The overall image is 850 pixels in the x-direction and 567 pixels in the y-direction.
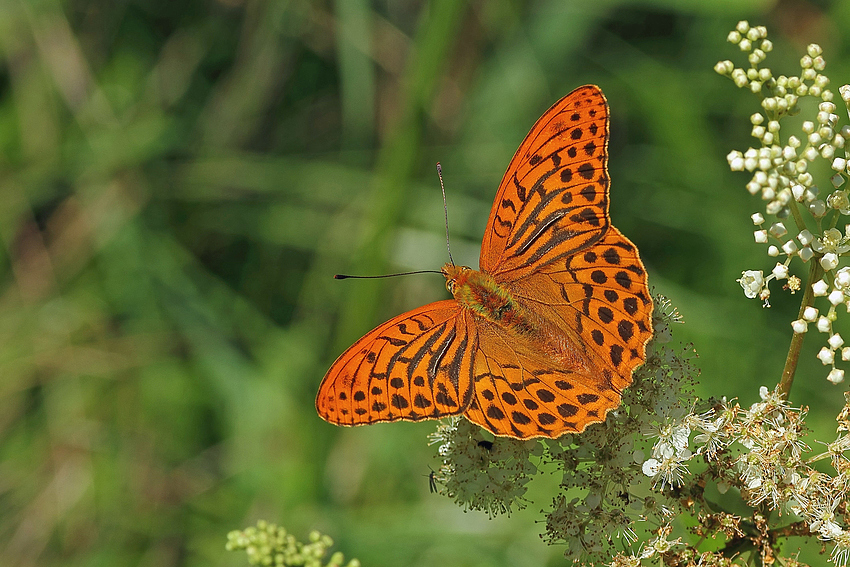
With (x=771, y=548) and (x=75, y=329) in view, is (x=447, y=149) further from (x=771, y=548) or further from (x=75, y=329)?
(x=771, y=548)

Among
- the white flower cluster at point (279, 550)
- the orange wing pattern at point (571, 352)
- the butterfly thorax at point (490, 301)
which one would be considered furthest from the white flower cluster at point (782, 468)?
the white flower cluster at point (279, 550)

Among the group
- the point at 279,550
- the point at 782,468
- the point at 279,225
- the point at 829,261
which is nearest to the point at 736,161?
the point at 829,261

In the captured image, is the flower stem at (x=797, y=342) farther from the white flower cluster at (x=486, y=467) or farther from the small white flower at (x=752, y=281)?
the white flower cluster at (x=486, y=467)

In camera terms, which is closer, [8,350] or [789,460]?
[789,460]

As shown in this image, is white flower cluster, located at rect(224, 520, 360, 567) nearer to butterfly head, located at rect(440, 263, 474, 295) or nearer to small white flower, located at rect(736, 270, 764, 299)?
butterfly head, located at rect(440, 263, 474, 295)

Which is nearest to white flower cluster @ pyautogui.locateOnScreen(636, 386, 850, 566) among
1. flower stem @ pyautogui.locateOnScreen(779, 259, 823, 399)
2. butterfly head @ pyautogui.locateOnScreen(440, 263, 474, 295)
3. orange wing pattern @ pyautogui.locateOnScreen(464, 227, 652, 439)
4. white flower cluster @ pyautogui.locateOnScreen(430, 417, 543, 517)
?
flower stem @ pyautogui.locateOnScreen(779, 259, 823, 399)

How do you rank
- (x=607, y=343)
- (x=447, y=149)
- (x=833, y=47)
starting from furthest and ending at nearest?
(x=447, y=149), (x=833, y=47), (x=607, y=343)

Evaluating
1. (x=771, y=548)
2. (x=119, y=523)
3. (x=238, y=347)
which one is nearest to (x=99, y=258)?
(x=238, y=347)
